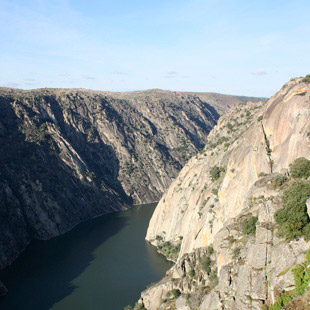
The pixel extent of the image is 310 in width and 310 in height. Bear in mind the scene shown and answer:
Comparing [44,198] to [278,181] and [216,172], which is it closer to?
[216,172]

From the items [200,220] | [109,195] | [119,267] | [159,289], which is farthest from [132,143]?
[159,289]

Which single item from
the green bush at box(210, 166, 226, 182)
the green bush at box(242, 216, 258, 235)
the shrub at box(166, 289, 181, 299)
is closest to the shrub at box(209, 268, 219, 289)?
the shrub at box(166, 289, 181, 299)

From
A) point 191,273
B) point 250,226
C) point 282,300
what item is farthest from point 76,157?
point 282,300

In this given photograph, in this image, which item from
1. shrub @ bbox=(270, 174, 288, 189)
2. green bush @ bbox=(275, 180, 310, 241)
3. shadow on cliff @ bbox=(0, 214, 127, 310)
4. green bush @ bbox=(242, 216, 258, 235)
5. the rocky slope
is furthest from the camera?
shadow on cliff @ bbox=(0, 214, 127, 310)

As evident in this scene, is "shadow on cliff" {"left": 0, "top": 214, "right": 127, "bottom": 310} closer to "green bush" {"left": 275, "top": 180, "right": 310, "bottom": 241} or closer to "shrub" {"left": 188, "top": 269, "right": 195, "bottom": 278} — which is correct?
"shrub" {"left": 188, "top": 269, "right": 195, "bottom": 278}

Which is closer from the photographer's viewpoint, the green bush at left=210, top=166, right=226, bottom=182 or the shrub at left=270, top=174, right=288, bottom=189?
the shrub at left=270, top=174, right=288, bottom=189

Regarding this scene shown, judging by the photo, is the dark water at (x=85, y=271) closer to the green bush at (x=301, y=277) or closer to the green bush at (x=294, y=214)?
the green bush at (x=294, y=214)

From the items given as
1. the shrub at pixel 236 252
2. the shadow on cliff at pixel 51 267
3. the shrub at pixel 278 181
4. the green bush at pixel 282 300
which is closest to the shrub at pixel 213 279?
the shrub at pixel 236 252
